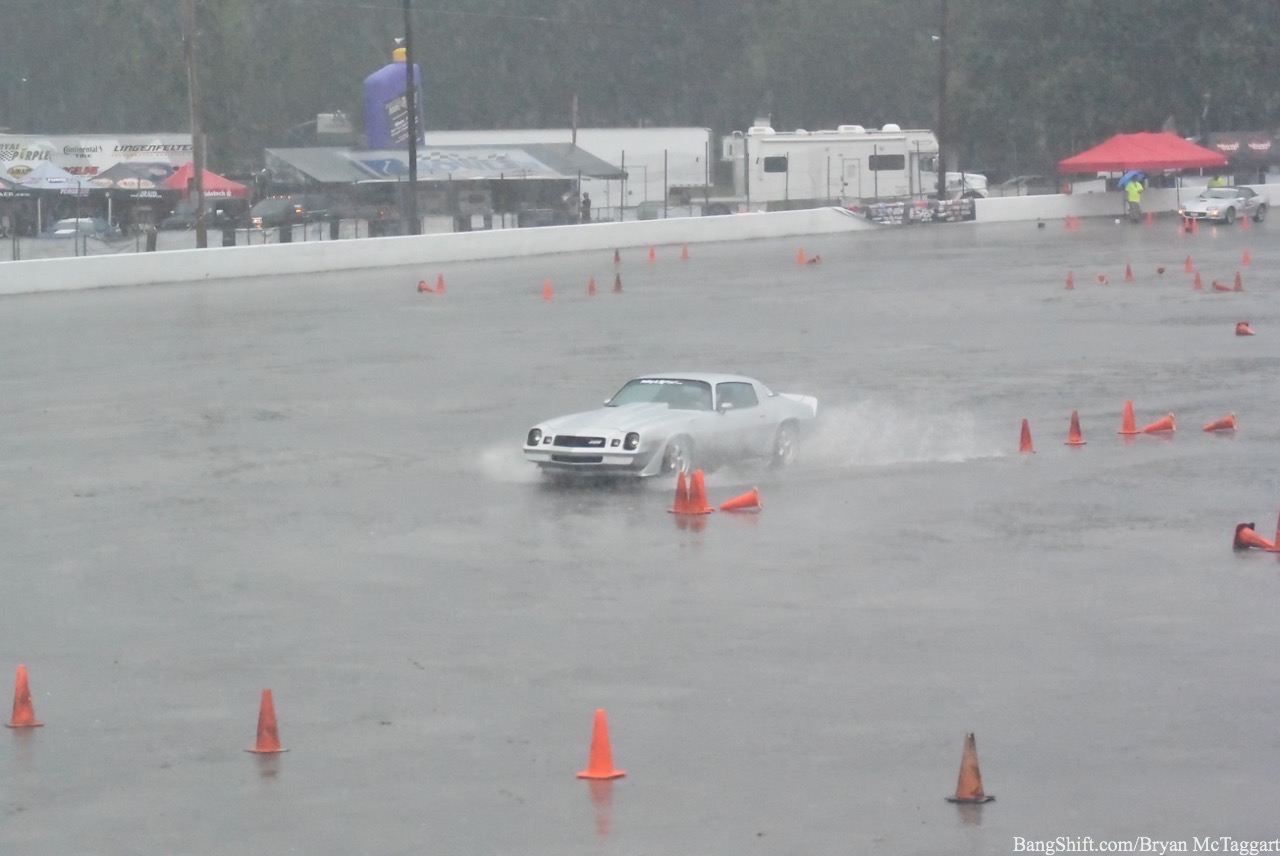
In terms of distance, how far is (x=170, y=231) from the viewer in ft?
174

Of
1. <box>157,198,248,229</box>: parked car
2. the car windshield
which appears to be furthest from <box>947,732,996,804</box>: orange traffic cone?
<box>157,198,248,229</box>: parked car

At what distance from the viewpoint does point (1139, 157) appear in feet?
207

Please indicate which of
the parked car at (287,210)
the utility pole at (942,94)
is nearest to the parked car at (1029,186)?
the utility pole at (942,94)

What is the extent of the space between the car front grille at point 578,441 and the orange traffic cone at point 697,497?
4.02 feet

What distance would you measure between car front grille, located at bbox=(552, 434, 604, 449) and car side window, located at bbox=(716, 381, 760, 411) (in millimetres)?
1508

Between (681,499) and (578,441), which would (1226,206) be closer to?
(578,441)

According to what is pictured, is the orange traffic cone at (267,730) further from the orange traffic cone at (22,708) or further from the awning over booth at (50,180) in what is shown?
the awning over booth at (50,180)

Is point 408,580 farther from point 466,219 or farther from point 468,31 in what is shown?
point 468,31

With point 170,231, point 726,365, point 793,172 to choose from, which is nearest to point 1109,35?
point 793,172

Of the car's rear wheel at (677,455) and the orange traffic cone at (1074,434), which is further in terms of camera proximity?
the orange traffic cone at (1074,434)

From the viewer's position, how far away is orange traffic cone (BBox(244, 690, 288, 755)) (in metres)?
8.94

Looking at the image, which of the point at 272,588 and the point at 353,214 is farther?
the point at 353,214

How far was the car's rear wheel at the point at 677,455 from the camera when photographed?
16.7 m

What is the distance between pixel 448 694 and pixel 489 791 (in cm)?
179
